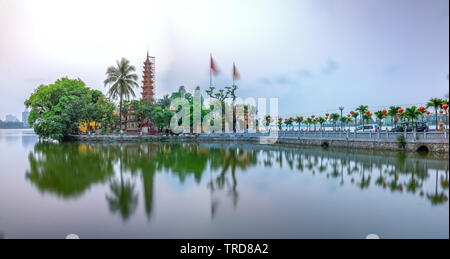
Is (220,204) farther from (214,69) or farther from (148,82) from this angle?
(148,82)

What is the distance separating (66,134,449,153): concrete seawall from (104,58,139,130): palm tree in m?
4.38

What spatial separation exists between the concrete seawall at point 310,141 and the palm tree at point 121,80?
438cm

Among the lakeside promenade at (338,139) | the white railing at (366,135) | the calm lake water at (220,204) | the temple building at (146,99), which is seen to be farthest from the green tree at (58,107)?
the calm lake water at (220,204)

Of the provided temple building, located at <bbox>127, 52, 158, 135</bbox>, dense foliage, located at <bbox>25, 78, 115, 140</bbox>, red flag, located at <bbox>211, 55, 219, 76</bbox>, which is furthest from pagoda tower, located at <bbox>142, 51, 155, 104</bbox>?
red flag, located at <bbox>211, 55, 219, 76</bbox>

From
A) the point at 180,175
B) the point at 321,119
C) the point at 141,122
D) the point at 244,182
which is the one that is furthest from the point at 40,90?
the point at 321,119

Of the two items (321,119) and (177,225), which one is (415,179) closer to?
(177,225)

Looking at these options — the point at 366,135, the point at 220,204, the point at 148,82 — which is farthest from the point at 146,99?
the point at 220,204

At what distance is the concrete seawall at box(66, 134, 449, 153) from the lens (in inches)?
541

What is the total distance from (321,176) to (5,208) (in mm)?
9007

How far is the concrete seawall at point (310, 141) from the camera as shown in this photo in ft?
45.1

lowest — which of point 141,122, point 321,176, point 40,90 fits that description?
point 321,176

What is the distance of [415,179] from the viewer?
746 centimetres

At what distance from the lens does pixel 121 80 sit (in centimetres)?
3003

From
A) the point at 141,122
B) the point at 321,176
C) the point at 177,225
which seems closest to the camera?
the point at 177,225
